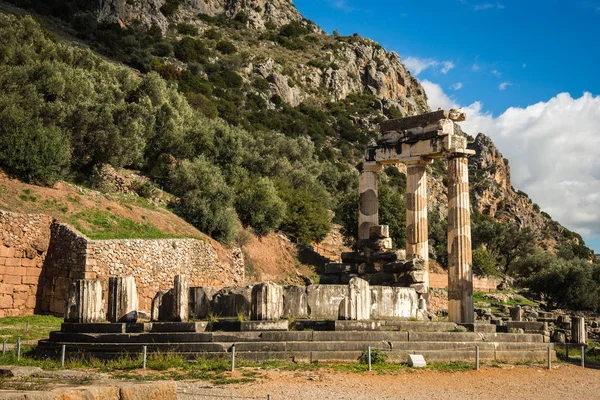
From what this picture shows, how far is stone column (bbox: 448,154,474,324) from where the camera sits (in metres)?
23.2

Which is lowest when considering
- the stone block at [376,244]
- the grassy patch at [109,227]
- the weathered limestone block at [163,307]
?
the weathered limestone block at [163,307]

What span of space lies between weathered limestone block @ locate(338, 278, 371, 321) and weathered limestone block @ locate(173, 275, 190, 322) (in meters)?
4.14

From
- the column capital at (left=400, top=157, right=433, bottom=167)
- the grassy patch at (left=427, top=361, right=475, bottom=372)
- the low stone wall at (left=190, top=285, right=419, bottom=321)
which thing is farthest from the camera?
the column capital at (left=400, top=157, right=433, bottom=167)

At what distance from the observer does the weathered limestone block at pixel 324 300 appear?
19.1 meters

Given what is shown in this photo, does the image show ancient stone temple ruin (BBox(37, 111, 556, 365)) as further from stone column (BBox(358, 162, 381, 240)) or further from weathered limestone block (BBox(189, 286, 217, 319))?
stone column (BBox(358, 162, 381, 240))

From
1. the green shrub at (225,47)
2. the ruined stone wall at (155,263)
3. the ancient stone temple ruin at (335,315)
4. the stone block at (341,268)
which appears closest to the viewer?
the ancient stone temple ruin at (335,315)

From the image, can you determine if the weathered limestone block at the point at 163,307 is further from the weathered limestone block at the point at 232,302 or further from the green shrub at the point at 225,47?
the green shrub at the point at 225,47

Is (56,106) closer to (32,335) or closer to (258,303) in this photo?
(32,335)

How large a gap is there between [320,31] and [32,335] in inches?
4661

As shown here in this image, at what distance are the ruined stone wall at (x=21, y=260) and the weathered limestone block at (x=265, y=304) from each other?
1381 centimetres

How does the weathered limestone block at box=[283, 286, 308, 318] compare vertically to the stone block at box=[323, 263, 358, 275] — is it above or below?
below

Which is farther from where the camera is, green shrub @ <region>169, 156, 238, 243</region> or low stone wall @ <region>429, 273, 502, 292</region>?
low stone wall @ <region>429, 273, 502, 292</region>

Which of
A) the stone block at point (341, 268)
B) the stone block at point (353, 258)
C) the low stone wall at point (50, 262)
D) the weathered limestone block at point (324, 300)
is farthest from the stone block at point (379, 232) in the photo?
the low stone wall at point (50, 262)

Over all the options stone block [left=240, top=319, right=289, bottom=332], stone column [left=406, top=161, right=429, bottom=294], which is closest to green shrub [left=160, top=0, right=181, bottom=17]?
stone column [left=406, top=161, right=429, bottom=294]
